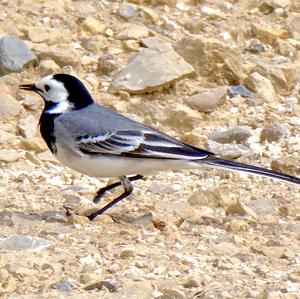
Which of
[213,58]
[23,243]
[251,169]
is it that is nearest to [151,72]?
[213,58]

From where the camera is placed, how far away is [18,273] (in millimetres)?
7137

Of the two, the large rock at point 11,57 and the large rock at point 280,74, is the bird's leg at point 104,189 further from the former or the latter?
the large rock at point 280,74

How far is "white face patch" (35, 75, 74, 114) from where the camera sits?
863 centimetres

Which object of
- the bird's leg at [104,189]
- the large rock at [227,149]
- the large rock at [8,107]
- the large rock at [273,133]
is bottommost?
the large rock at [8,107]

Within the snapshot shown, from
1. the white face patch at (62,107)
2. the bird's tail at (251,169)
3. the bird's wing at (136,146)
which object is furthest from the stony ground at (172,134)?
the white face patch at (62,107)

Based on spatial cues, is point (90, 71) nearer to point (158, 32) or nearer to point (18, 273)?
point (158, 32)

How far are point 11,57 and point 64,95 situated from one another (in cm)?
204

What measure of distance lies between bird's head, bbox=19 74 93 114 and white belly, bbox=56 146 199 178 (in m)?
0.40

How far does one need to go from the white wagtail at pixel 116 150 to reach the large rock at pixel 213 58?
96.3 inches

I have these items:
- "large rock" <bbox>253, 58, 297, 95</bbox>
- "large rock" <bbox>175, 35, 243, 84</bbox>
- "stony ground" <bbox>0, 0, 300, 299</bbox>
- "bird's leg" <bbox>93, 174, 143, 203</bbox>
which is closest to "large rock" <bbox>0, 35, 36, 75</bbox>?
"stony ground" <bbox>0, 0, 300, 299</bbox>

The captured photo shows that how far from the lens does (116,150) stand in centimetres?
836

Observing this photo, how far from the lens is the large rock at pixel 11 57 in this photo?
10.5 m

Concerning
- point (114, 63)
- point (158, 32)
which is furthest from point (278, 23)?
point (114, 63)

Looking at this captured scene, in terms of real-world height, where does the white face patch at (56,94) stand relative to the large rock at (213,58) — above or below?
above
